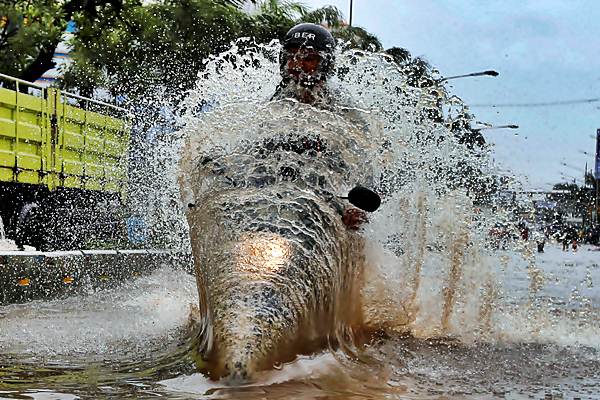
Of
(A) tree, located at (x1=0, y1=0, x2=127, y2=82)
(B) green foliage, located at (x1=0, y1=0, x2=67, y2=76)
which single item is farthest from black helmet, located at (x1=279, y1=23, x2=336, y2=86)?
(B) green foliage, located at (x1=0, y1=0, x2=67, y2=76)

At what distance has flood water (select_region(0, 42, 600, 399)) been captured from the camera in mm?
5004

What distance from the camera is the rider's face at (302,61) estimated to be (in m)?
7.68

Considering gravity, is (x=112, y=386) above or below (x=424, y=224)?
below

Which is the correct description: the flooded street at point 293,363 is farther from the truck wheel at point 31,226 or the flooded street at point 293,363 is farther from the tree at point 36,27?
the tree at point 36,27

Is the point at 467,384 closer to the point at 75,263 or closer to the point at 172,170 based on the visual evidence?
the point at 172,170

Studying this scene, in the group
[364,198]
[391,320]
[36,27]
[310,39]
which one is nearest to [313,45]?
[310,39]

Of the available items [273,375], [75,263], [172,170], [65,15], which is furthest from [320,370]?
[65,15]

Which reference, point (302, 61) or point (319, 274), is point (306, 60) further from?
point (319, 274)

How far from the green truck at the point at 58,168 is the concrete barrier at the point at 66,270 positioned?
1.48 meters

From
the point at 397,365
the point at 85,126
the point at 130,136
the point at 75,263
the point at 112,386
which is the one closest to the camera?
the point at 112,386

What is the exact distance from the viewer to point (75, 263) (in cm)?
1100

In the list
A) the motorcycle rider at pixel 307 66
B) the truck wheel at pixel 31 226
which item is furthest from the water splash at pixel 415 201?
the truck wheel at pixel 31 226

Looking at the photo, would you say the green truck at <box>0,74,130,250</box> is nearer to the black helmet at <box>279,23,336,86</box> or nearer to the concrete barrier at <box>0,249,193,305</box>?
the concrete barrier at <box>0,249,193,305</box>

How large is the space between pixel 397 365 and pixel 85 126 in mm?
11646
